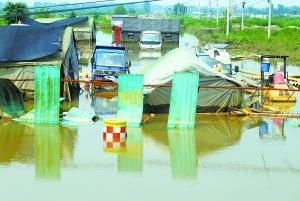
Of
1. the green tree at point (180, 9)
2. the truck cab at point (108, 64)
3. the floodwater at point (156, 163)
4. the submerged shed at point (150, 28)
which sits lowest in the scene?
the floodwater at point (156, 163)

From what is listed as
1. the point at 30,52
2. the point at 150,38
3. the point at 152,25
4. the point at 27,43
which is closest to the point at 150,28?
the point at 152,25

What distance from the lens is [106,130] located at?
16500 millimetres

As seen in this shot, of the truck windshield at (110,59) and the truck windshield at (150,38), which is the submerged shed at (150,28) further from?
the truck windshield at (110,59)

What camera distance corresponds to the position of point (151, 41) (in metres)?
51.0

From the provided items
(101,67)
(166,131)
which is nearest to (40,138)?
(166,131)

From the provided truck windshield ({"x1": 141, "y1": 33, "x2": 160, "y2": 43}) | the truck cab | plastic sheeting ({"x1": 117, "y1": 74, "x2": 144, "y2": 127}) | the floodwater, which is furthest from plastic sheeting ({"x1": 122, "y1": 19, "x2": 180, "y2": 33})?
plastic sheeting ({"x1": 117, "y1": 74, "x2": 144, "y2": 127})

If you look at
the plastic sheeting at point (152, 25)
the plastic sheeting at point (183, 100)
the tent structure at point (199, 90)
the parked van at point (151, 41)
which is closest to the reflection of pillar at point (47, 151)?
the plastic sheeting at point (183, 100)

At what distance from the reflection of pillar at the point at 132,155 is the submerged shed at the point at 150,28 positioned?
3945cm

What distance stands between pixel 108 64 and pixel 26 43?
4.34 m

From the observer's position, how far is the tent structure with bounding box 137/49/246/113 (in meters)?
20.7

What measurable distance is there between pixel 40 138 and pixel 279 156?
19.3 feet

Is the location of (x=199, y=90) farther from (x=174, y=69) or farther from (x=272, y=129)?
(x=272, y=129)

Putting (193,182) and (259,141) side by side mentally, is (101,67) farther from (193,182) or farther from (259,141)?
(193,182)

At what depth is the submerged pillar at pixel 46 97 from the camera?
18.7m
